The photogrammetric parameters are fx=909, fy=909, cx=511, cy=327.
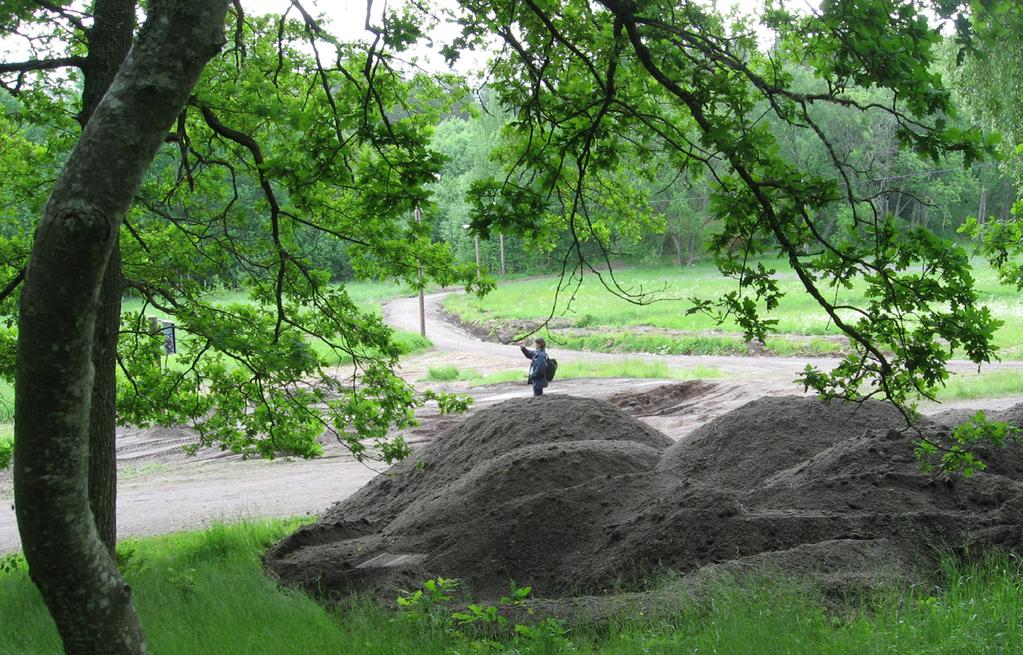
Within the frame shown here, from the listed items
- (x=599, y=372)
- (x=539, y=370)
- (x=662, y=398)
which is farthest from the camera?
(x=599, y=372)

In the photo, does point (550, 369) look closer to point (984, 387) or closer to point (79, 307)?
point (984, 387)

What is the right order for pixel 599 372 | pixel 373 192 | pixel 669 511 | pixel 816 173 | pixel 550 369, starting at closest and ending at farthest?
pixel 816 173, pixel 373 192, pixel 669 511, pixel 550 369, pixel 599 372

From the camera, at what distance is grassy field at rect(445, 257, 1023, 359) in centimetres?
3147

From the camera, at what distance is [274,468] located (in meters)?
17.5

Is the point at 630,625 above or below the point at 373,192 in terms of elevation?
below

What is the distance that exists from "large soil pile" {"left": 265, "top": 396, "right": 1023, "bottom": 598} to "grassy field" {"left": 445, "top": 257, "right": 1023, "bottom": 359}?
1099 centimetres

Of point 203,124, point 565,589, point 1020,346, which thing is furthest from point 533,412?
point 1020,346

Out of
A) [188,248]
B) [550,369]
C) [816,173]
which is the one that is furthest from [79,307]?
[550,369]

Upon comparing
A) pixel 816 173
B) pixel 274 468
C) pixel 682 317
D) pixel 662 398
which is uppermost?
pixel 816 173

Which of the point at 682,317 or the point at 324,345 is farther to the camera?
the point at 324,345

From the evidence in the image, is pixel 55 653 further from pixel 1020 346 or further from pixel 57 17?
pixel 1020 346

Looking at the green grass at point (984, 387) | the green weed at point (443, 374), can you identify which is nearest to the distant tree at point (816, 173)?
the green grass at point (984, 387)

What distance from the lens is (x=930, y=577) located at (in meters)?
5.89

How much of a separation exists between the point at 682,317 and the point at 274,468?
22.2m
